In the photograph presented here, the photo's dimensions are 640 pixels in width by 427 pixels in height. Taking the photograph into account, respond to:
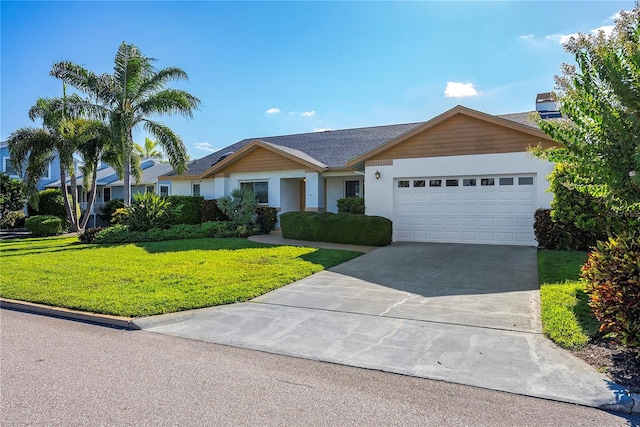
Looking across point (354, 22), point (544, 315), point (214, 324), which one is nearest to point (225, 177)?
point (354, 22)

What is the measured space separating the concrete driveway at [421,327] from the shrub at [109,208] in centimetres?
2187

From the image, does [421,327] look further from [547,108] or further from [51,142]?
[51,142]

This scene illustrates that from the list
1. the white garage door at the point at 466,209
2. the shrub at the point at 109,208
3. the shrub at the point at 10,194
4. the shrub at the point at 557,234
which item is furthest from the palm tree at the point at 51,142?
the shrub at the point at 557,234

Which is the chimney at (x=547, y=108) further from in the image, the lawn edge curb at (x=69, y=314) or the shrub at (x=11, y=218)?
the shrub at (x=11, y=218)

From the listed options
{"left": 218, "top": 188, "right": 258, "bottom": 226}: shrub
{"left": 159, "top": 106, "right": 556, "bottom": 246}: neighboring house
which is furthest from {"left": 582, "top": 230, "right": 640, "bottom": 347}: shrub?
{"left": 218, "top": 188, "right": 258, "bottom": 226}: shrub

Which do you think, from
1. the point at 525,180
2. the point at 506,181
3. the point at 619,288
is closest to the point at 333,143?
the point at 506,181

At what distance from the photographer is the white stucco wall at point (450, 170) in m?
13.0

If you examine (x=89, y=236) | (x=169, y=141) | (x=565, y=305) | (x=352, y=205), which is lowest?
(x=565, y=305)

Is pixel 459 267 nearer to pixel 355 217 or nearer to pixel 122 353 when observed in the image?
pixel 355 217

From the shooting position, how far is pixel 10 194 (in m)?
24.7

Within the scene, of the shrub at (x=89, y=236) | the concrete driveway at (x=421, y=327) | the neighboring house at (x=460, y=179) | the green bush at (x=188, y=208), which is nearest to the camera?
the concrete driveway at (x=421, y=327)

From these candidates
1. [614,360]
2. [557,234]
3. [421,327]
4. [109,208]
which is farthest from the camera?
[109,208]

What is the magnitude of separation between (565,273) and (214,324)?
7094 millimetres

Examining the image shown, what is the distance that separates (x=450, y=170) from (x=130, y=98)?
13572mm
